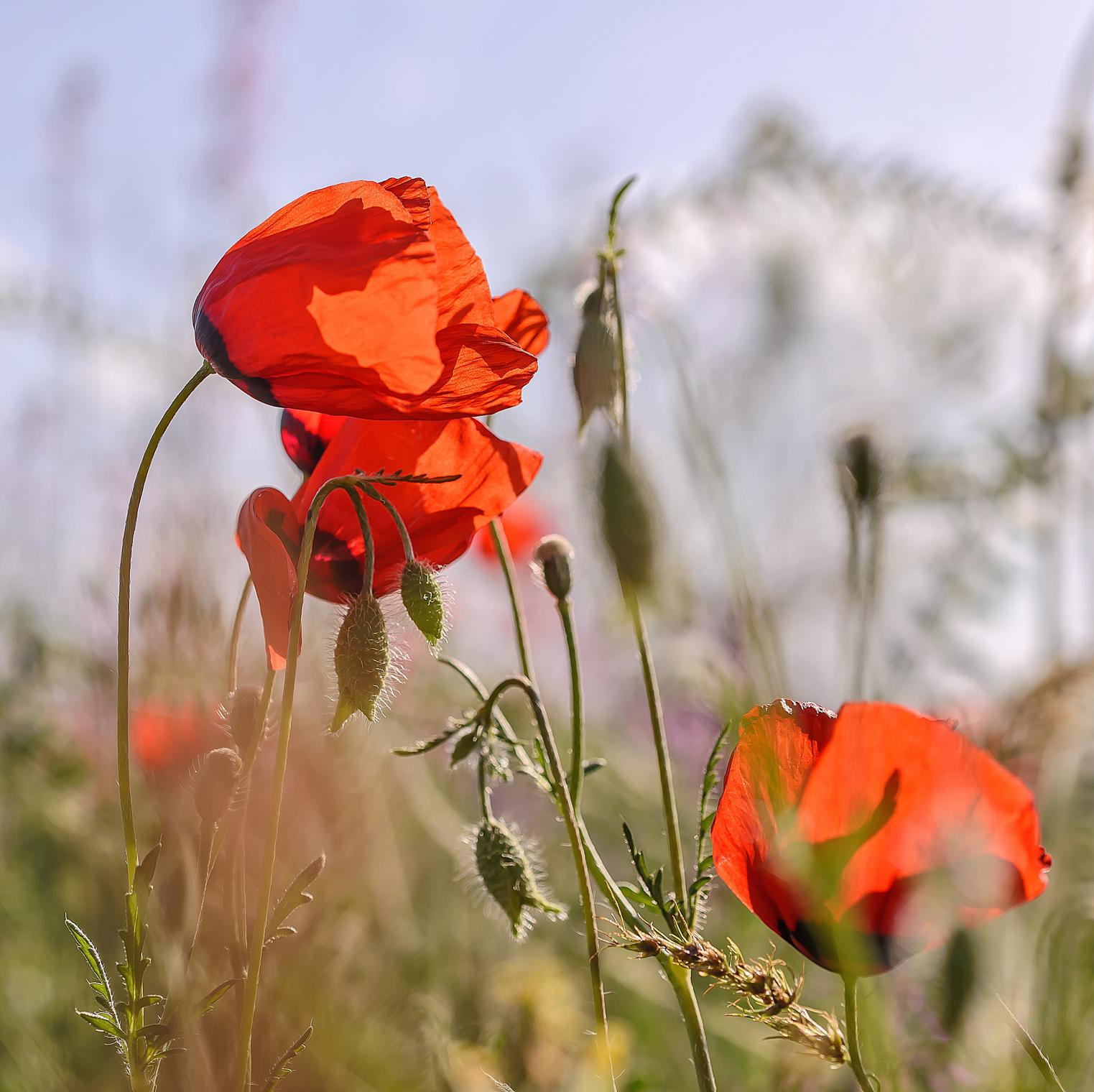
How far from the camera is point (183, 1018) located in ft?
1.62

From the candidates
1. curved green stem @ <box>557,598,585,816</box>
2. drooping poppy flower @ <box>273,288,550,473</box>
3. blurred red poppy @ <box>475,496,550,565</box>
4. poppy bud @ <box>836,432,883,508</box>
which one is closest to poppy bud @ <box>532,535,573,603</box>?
curved green stem @ <box>557,598,585,816</box>

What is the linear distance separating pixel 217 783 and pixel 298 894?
0.22 ft

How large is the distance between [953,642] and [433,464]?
85 centimetres

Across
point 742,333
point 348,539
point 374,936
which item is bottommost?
point 374,936

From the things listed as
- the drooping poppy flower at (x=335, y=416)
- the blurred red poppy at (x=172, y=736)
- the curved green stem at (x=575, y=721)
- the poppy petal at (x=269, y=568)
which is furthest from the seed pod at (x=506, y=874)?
the blurred red poppy at (x=172, y=736)

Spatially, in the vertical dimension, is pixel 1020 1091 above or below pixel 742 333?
below

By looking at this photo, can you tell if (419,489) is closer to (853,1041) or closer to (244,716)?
(244,716)

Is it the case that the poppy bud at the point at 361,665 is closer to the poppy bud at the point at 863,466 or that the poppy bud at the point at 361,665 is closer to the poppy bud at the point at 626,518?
the poppy bud at the point at 626,518

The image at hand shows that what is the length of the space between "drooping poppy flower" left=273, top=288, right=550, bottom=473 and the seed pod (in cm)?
25

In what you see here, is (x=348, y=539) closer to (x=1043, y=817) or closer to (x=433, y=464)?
(x=433, y=464)

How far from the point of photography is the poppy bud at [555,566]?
23.5 inches

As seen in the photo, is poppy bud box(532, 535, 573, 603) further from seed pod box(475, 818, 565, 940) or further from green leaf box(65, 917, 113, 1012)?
green leaf box(65, 917, 113, 1012)

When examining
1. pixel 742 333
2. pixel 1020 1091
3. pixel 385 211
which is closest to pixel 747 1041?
pixel 1020 1091

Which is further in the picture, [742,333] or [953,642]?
[742,333]
